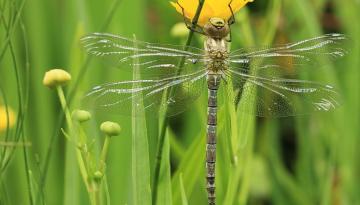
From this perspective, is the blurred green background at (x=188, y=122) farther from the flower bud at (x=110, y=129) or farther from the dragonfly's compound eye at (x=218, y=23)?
the flower bud at (x=110, y=129)

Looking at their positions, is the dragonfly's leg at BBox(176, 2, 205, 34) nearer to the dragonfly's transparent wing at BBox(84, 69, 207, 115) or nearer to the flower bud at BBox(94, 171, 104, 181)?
the dragonfly's transparent wing at BBox(84, 69, 207, 115)

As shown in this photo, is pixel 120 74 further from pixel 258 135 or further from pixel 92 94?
pixel 92 94

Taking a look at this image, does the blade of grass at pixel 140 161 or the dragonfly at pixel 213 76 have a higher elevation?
the dragonfly at pixel 213 76

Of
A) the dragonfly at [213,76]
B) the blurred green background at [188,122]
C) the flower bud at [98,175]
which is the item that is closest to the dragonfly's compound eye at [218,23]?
the dragonfly at [213,76]

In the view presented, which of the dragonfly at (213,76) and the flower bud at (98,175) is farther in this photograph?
the dragonfly at (213,76)

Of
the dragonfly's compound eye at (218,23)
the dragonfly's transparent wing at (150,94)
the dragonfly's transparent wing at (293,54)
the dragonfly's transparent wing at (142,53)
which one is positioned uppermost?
the dragonfly's compound eye at (218,23)

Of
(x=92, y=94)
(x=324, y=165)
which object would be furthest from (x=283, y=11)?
(x=92, y=94)

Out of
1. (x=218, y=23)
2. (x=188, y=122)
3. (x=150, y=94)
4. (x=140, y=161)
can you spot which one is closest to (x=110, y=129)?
(x=140, y=161)
